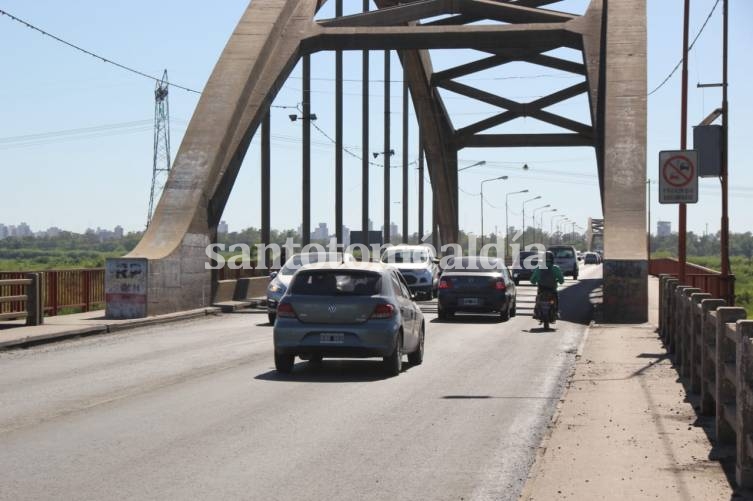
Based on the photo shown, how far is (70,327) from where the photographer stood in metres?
23.8

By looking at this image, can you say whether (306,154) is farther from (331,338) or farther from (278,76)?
(331,338)

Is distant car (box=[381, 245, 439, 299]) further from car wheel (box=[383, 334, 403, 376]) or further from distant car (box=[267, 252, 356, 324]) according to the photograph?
car wheel (box=[383, 334, 403, 376])

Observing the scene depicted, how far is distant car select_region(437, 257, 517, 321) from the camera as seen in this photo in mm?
28172

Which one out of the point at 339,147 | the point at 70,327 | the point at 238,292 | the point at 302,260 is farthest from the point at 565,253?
the point at 70,327

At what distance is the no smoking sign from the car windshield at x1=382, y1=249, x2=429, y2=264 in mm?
19617

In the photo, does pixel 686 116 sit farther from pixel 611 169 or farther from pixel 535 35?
pixel 535 35

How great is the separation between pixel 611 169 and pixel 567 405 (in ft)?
65.8

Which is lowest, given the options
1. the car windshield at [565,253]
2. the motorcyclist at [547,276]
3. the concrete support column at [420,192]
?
the motorcyclist at [547,276]

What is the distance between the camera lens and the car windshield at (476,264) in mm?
28719

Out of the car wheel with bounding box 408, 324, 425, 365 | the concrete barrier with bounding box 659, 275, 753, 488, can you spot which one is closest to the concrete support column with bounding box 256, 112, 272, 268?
the car wheel with bounding box 408, 324, 425, 365

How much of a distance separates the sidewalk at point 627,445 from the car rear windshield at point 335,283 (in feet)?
9.86

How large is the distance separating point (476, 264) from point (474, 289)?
3.13 feet

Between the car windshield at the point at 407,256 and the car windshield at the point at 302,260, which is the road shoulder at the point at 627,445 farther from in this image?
the car windshield at the point at 407,256

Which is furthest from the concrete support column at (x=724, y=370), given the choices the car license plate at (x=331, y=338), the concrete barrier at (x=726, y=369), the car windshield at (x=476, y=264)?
the car windshield at (x=476, y=264)
